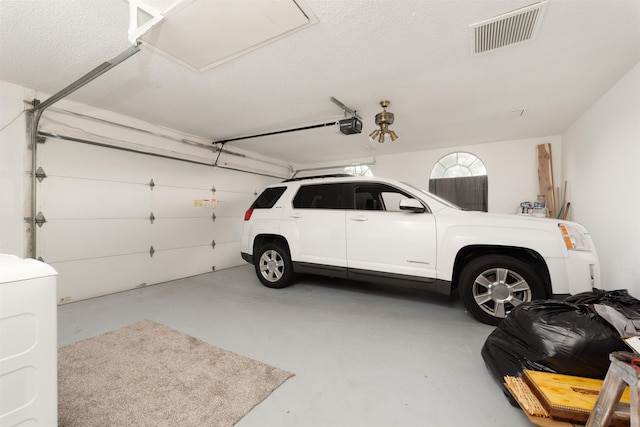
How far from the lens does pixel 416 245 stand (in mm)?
2947

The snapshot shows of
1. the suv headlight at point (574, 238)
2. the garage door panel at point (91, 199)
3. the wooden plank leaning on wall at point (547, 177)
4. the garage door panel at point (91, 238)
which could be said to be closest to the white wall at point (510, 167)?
the wooden plank leaning on wall at point (547, 177)

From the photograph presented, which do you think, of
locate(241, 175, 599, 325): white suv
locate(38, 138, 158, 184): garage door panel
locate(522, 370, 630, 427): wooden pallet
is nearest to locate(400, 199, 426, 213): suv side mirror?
locate(241, 175, 599, 325): white suv

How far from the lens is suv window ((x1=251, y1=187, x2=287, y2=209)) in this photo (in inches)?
161

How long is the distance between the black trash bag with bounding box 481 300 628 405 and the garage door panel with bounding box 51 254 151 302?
4.81m

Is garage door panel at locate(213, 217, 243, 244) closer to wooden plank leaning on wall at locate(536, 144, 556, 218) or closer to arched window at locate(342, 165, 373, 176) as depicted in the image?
arched window at locate(342, 165, 373, 176)

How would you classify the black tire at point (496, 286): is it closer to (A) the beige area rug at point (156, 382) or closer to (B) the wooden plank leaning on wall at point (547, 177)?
(A) the beige area rug at point (156, 382)

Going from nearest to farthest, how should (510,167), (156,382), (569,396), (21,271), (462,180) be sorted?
(21,271), (569,396), (156,382), (510,167), (462,180)

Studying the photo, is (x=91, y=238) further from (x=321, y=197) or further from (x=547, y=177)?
(x=547, y=177)

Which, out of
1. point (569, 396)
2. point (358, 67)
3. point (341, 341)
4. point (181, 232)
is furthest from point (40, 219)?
point (569, 396)

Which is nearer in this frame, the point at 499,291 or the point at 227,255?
the point at 499,291

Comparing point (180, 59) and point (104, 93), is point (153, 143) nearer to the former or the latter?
point (104, 93)

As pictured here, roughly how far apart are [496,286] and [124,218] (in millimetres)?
5178

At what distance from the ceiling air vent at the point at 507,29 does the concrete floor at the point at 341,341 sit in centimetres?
269

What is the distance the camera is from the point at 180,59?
242cm
